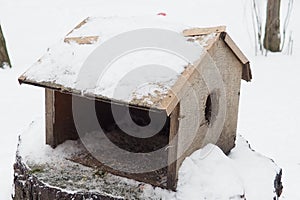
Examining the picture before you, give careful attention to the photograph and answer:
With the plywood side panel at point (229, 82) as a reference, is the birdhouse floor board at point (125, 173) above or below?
below

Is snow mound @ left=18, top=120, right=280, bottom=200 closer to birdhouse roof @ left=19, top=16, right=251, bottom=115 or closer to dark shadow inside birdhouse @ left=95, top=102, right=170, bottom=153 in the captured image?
dark shadow inside birdhouse @ left=95, top=102, right=170, bottom=153

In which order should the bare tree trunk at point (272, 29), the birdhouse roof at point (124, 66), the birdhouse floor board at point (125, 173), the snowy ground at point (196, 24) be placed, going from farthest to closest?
the bare tree trunk at point (272, 29) < the snowy ground at point (196, 24) < the birdhouse floor board at point (125, 173) < the birdhouse roof at point (124, 66)

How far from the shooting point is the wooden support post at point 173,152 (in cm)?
215

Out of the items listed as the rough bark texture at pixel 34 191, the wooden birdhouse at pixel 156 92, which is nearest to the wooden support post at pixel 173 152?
the wooden birdhouse at pixel 156 92

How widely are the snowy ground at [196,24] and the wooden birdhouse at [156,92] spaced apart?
1.00 metres

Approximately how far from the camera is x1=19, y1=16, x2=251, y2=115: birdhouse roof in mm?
2090

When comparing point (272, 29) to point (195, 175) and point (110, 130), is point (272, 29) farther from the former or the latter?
point (195, 175)

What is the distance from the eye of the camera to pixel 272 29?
6.51 metres

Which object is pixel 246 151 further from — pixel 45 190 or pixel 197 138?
pixel 45 190

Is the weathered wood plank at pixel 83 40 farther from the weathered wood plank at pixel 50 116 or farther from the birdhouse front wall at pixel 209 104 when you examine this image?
the birdhouse front wall at pixel 209 104

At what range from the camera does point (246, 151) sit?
2.77 m

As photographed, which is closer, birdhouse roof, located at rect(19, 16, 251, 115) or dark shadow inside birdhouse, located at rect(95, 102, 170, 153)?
birdhouse roof, located at rect(19, 16, 251, 115)

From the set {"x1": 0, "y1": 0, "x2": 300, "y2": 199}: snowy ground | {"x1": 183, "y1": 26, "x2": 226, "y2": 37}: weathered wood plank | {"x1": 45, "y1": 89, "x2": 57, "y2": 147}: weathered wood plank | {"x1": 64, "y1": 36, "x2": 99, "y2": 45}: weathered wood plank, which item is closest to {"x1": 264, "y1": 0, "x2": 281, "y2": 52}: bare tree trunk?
{"x1": 0, "y1": 0, "x2": 300, "y2": 199}: snowy ground

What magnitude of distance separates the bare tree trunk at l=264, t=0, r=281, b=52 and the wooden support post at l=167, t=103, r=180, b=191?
15.1ft
